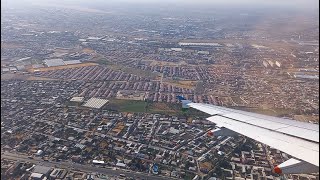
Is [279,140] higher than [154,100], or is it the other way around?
[279,140]

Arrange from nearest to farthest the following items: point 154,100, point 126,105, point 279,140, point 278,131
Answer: point 279,140, point 278,131, point 126,105, point 154,100

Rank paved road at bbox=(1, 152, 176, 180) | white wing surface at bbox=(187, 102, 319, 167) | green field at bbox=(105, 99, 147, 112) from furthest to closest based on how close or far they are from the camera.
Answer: green field at bbox=(105, 99, 147, 112)
paved road at bbox=(1, 152, 176, 180)
white wing surface at bbox=(187, 102, 319, 167)

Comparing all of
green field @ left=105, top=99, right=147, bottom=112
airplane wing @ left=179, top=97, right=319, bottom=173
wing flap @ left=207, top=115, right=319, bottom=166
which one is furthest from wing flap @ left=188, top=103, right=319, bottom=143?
green field @ left=105, top=99, right=147, bottom=112

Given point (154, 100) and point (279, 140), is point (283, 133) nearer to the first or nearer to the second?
point (279, 140)

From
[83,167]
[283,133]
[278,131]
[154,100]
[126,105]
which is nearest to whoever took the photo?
[283,133]

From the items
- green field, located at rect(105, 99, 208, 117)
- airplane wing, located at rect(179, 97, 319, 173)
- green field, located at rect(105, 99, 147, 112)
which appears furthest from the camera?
green field, located at rect(105, 99, 147, 112)

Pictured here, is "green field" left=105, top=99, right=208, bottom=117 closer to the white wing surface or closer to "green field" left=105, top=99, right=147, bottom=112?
"green field" left=105, top=99, right=147, bottom=112

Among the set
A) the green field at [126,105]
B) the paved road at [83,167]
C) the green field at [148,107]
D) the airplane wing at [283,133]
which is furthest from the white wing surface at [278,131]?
the green field at [126,105]

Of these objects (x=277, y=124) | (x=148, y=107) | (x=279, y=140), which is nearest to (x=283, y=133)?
(x=279, y=140)
